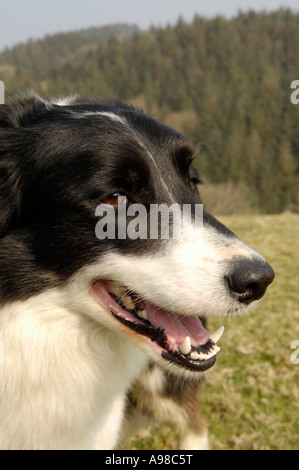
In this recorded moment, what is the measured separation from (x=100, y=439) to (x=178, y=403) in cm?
79

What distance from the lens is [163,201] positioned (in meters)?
2.25

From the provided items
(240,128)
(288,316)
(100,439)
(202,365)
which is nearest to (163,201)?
(202,365)

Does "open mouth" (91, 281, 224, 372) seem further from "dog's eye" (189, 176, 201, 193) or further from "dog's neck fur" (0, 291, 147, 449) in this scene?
"dog's eye" (189, 176, 201, 193)

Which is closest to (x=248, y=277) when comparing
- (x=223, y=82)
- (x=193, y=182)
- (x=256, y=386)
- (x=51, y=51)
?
(x=193, y=182)

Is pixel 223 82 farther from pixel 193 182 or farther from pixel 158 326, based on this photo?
pixel 158 326

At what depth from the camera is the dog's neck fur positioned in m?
2.27

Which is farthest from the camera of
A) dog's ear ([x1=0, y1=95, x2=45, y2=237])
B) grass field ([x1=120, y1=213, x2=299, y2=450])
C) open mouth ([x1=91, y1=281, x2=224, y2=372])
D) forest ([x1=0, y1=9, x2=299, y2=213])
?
forest ([x1=0, y1=9, x2=299, y2=213])

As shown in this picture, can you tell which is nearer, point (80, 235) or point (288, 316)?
point (80, 235)

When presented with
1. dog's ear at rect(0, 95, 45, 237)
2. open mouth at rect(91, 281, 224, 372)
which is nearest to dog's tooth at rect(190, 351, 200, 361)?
open mouth at rect(91, 281, 224, 372)

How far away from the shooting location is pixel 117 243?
2158 millimetres

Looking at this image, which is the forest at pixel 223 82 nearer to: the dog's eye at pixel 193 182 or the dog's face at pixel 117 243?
the dog's eye at pixel 193 182

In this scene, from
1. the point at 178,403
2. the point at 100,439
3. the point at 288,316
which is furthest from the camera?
the point at 288,316

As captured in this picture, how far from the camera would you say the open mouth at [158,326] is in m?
2.19

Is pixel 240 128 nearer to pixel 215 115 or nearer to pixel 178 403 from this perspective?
pixel 215 115
